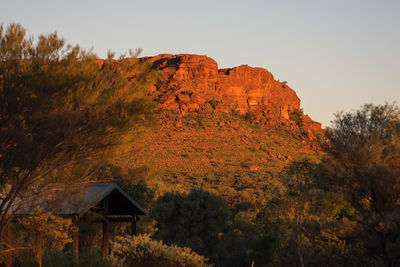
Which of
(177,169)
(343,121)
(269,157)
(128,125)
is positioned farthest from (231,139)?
(128,125)

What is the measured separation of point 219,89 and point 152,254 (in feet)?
282

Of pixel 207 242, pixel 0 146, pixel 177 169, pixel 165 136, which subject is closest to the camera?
pixel 0 146

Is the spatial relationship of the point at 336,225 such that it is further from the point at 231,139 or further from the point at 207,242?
the point at 231,139

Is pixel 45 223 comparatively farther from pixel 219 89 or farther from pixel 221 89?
pixel 221 89

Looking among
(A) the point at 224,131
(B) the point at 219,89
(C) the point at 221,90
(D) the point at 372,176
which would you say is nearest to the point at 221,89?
(C) the point at 221,90

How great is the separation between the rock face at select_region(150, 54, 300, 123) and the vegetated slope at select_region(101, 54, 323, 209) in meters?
0.19

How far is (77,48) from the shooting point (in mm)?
12273

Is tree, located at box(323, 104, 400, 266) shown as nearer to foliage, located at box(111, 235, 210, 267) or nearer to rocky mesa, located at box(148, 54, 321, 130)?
foliage, located at box(111, 235, 210, 267)

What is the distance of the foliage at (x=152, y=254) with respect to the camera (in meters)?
15.9

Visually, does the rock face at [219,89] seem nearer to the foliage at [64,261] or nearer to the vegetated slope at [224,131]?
the vegetated slope at [224,131]

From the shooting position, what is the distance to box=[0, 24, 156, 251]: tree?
1141 centimetres

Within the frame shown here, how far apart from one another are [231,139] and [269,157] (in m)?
7.36

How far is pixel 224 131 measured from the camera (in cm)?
7862

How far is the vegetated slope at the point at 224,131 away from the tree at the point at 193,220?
6.10 metres
